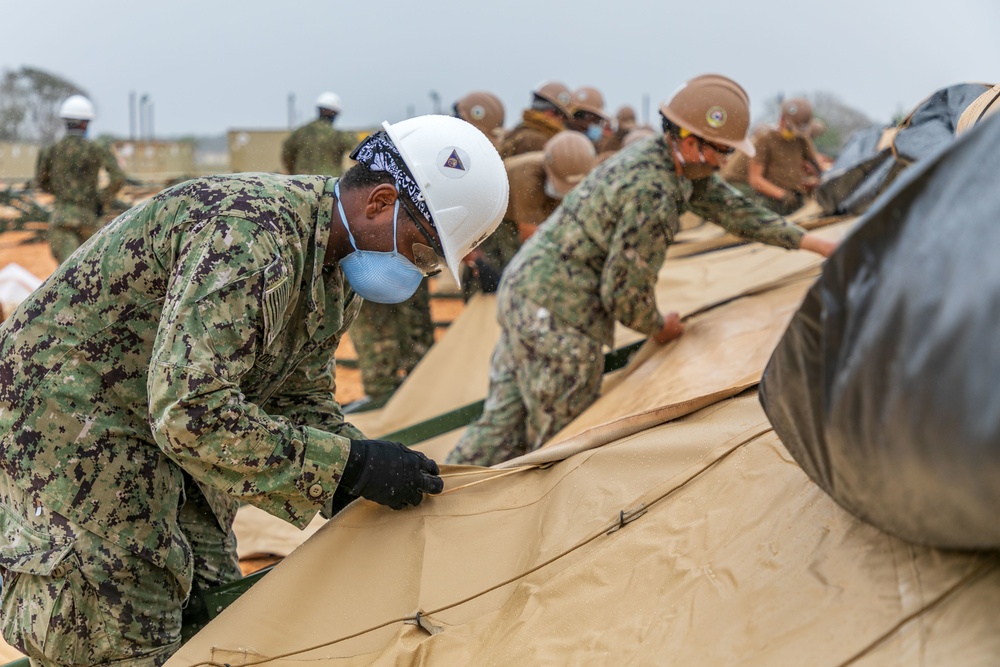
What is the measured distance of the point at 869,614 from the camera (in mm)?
1257

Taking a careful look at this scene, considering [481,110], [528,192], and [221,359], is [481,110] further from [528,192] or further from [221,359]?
[221,359]

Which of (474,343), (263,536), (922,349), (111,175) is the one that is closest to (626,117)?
(111,175)

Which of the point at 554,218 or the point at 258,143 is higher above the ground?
the point at 554,218

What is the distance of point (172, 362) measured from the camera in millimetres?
1577

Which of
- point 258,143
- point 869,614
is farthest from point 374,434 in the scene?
point 258,143

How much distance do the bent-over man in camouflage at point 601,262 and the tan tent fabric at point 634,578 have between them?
154 centimetres

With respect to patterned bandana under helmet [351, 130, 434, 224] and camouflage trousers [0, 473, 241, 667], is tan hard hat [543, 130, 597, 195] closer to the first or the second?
patterned bandana under helmet [351, 130, 434, 224]

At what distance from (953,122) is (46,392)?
276 centimetres

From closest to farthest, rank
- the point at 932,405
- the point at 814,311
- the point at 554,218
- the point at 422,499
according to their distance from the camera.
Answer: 1. the point at 932,405
2. the point at 814,311
3. the point at 422,499
4. the point at 554,218

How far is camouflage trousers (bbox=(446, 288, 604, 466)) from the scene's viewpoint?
3.62m

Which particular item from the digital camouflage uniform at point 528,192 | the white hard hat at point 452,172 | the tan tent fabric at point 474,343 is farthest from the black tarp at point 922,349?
the digital camouflage uniform at point 528,192

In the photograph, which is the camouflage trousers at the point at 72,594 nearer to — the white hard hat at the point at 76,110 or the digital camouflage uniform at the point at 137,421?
the digital camouflage uniform at the point at 137,421

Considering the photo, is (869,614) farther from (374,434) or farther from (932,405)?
(374,434)

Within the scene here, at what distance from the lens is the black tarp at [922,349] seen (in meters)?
1.01
